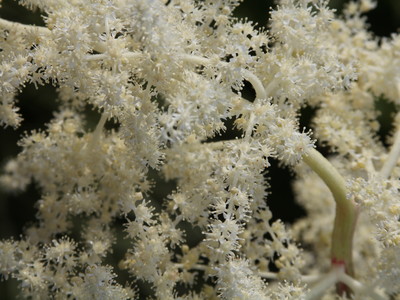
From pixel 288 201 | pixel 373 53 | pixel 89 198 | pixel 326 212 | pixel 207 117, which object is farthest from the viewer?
pixel 288 201

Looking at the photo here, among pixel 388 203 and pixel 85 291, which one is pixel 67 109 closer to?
pixel 85 291

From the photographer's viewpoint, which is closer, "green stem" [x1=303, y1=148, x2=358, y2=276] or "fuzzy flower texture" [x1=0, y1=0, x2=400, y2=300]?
"fuzzy flower texture" [x1=0, y1=0, x2=400, y2=300]

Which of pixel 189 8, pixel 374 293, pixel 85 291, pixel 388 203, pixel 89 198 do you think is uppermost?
pixel 189 8

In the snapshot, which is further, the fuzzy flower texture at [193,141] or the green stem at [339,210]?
the green stem at [339,210]

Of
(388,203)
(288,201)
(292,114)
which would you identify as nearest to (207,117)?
(292,114)

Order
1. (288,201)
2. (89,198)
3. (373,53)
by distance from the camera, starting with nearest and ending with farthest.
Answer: (89,198), (373,53), (288,201)
